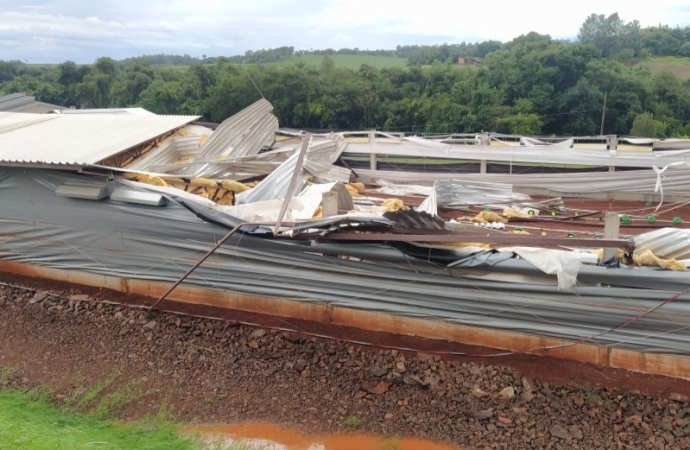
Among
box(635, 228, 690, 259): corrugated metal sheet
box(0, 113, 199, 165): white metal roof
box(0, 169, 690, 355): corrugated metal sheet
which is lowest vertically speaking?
box(0, 169, 690, 355): corrugated metal sheet

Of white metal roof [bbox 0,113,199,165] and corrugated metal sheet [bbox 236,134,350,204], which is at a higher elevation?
white metal roof [bbox 0,113,199,165]

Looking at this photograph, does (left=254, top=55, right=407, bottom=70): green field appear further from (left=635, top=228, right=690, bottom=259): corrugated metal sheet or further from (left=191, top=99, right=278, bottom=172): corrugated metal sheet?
(left=635, top=228, right=690, bottom=259): corrugated metal sheet

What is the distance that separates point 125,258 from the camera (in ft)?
26.4

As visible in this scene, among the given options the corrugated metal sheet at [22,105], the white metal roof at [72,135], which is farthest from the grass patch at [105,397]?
the corrugated metal sheet at [22,105]

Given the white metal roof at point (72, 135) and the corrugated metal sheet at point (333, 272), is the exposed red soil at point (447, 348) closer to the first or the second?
the corrugated metal sheet at point (333, 272)

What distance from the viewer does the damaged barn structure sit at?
5777mm

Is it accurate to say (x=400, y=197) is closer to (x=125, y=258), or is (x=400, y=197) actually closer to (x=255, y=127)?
(x=255, y=127)

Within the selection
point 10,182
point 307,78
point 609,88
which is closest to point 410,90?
point 307,78

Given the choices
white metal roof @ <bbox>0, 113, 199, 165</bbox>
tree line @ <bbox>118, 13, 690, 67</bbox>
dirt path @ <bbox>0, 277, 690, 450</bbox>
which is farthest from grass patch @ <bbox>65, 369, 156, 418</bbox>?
tree line @ <bbox>118, 13, 690, 67</bbox>

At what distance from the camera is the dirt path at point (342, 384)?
214 inches

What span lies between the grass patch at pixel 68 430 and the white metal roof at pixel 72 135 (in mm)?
3099

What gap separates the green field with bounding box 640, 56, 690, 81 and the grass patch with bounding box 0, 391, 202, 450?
1715 inches

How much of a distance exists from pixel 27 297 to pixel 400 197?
6034 mm

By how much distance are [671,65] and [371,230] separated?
167 ft
